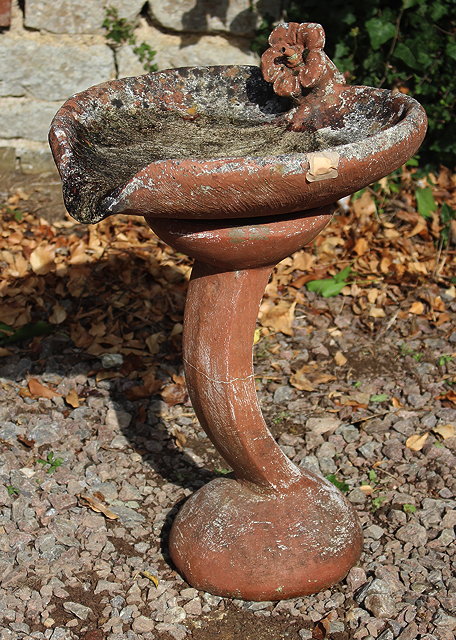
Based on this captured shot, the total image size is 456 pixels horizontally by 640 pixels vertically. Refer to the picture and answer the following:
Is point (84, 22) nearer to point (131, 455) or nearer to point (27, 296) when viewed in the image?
point (27, 296)

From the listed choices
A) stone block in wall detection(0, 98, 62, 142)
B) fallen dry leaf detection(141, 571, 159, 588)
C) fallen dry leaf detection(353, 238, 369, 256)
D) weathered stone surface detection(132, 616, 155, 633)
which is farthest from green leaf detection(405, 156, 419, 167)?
weathered stone surface detection(132, 616, 155, 633)

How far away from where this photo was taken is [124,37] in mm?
5059

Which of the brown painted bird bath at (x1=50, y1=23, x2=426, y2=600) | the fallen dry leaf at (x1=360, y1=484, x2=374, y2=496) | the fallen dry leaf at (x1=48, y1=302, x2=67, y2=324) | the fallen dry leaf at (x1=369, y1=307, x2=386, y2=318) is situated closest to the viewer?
the brown painted bird bath at (x1=50, y1=23, x2=426, y2=600)

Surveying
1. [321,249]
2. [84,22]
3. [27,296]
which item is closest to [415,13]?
[321,249]

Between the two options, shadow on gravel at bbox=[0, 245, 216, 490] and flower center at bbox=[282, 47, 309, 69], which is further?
shadow on gravel at bbox=[0, 245, 216, 490]

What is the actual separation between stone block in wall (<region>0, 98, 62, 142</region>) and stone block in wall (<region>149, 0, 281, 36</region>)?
2.41ft

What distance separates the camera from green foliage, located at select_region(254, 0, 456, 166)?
5027 millimetres

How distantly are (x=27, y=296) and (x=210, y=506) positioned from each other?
1.79m

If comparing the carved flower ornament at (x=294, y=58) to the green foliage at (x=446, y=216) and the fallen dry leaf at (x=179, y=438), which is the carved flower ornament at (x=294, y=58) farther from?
the green foliage at (x=446, y=216)

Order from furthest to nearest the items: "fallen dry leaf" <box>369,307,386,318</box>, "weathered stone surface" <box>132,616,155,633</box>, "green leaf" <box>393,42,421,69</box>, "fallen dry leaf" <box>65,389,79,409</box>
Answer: "green leaf" <box>393,42,421,69</box>
"fallen dry leaf" <box>369,307,386,318</box>
"fallen dry leaf" <box>65,389,79,409</box>
"weathered stone surface" <box>132,616,155,633</box>

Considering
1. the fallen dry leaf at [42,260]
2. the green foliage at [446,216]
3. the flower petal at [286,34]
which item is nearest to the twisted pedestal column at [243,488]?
the flower petal at [286,34]

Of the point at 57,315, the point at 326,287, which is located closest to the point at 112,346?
the point at 57,315

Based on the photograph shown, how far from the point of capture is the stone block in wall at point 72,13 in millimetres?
4941

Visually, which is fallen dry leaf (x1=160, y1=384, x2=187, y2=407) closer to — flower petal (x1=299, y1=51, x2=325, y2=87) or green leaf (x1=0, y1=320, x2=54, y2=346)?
green leaf (x1=0, y1=320, x2=54, y2=346)
